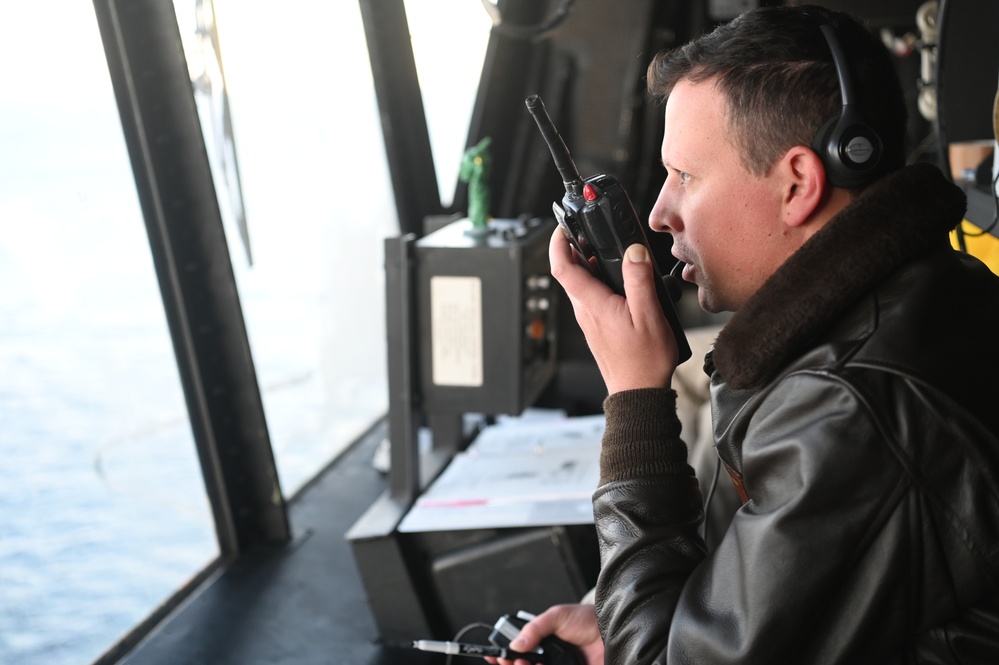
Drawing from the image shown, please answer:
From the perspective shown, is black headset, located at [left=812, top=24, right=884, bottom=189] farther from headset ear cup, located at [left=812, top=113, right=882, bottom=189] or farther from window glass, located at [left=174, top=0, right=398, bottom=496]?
window glass, located at [left=174, top=0, right=398, bottom=496]

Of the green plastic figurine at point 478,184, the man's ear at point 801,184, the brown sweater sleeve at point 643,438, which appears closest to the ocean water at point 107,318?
the green plastic figurine at point 478,184

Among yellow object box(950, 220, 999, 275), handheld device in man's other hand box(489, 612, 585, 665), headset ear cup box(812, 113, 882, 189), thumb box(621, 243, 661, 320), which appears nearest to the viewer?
headset ear cup box(812, 113, 882, 189)

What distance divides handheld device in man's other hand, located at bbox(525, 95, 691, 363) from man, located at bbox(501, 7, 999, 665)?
0.08ft

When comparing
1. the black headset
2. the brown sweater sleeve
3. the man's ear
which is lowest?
the brown sweater sleeve

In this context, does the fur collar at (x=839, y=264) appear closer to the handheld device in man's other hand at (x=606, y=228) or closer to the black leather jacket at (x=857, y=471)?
the black leather jacket at (x=857, y=471)

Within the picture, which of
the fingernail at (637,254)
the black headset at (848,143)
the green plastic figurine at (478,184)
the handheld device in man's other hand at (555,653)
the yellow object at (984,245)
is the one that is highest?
the black headset at (848,143)

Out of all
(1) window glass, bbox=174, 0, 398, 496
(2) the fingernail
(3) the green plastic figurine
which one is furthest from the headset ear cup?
(1) window glass, bbox=174, 0, 398, 496

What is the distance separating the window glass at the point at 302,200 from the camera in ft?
6.55

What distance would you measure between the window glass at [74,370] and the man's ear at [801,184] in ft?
4.10

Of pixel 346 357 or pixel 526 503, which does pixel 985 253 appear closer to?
pixel 526 503

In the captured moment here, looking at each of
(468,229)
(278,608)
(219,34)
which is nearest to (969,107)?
(468,229)

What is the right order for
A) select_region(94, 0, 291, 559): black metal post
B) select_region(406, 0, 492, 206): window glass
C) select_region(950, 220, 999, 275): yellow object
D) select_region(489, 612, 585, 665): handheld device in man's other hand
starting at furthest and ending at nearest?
select_region(406, 0, 492, 206): window glass < select_region(94, 0, 291, 559): black metal post < select_region(950, 220, 999, 275): yellow object < select_region(489, 612, 585, 665): handheld device in man's other hand

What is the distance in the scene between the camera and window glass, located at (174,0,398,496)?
200 cm

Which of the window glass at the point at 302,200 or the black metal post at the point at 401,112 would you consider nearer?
the window glass at the point at 302,200
